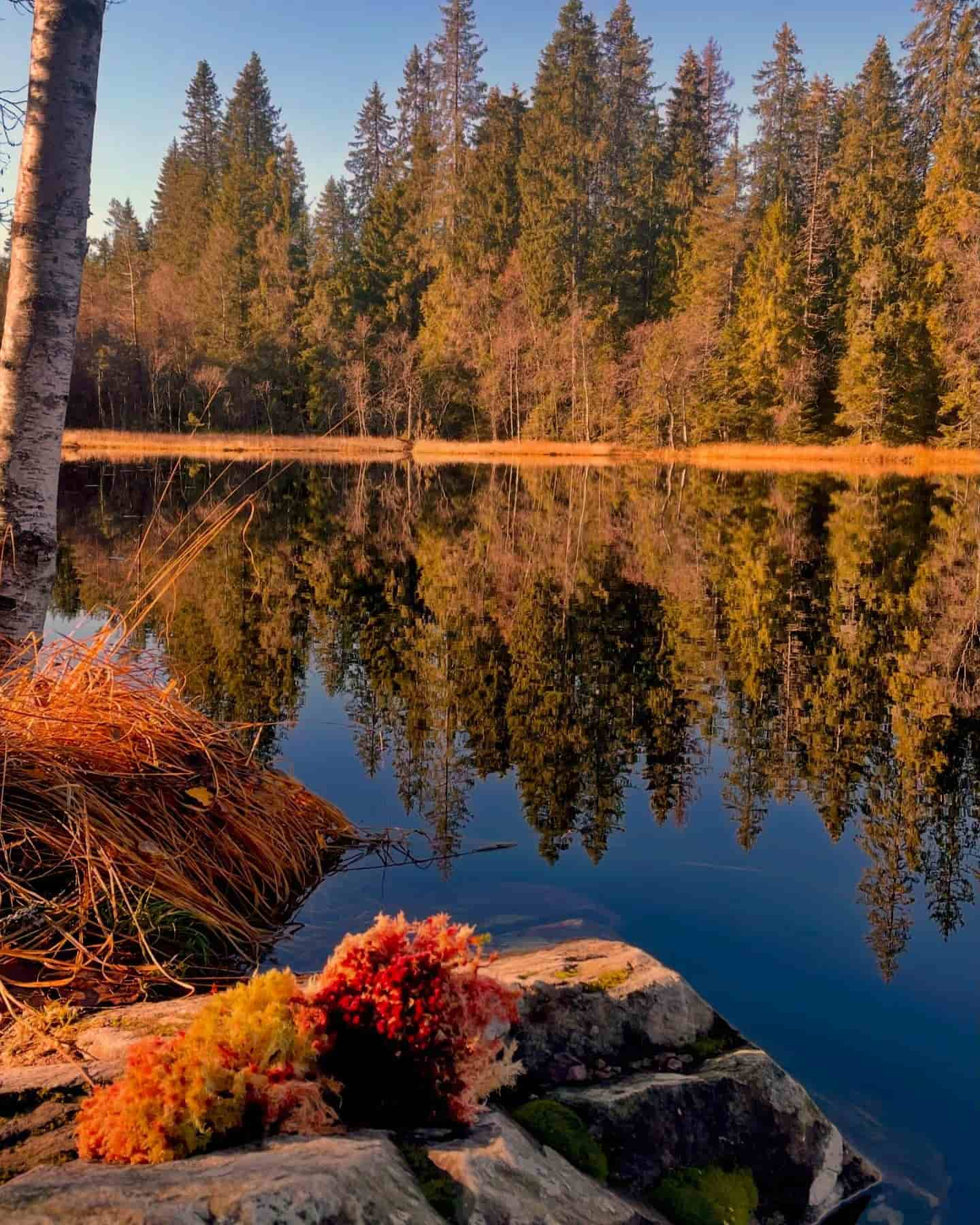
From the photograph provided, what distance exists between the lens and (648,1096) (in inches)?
107

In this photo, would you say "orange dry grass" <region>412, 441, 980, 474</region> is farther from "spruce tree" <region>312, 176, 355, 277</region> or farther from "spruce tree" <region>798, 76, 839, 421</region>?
"spruce tree" <region>312, 176, 355, 277</region>

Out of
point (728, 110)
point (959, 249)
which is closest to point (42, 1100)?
point (959, 249)

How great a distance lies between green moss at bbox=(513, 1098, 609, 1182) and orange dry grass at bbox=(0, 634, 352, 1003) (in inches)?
63.2

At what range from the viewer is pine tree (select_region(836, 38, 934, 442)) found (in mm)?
50281

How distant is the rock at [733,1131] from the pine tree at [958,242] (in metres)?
48.5

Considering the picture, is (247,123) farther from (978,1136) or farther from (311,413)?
(978,1136)

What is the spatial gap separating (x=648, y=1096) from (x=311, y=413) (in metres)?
64.3

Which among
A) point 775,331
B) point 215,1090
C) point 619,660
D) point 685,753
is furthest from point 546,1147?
point 775,331

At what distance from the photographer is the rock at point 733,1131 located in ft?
8.55

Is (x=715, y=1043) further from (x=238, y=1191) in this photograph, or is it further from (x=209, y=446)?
(x=209, y=446)

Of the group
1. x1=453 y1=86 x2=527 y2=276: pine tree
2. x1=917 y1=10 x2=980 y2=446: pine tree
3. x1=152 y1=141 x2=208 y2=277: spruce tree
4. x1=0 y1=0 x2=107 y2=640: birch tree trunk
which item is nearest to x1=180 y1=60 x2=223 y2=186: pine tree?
x1=152 y1=141 x2=208 y2=277: spruce tree

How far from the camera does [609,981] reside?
3209mm

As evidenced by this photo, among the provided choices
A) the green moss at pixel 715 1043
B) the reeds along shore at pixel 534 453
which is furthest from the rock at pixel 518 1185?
the reeds along shore at pixel 534 453

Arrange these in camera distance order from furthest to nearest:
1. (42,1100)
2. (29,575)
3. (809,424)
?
(809,424), (29,575), (42,1100)
